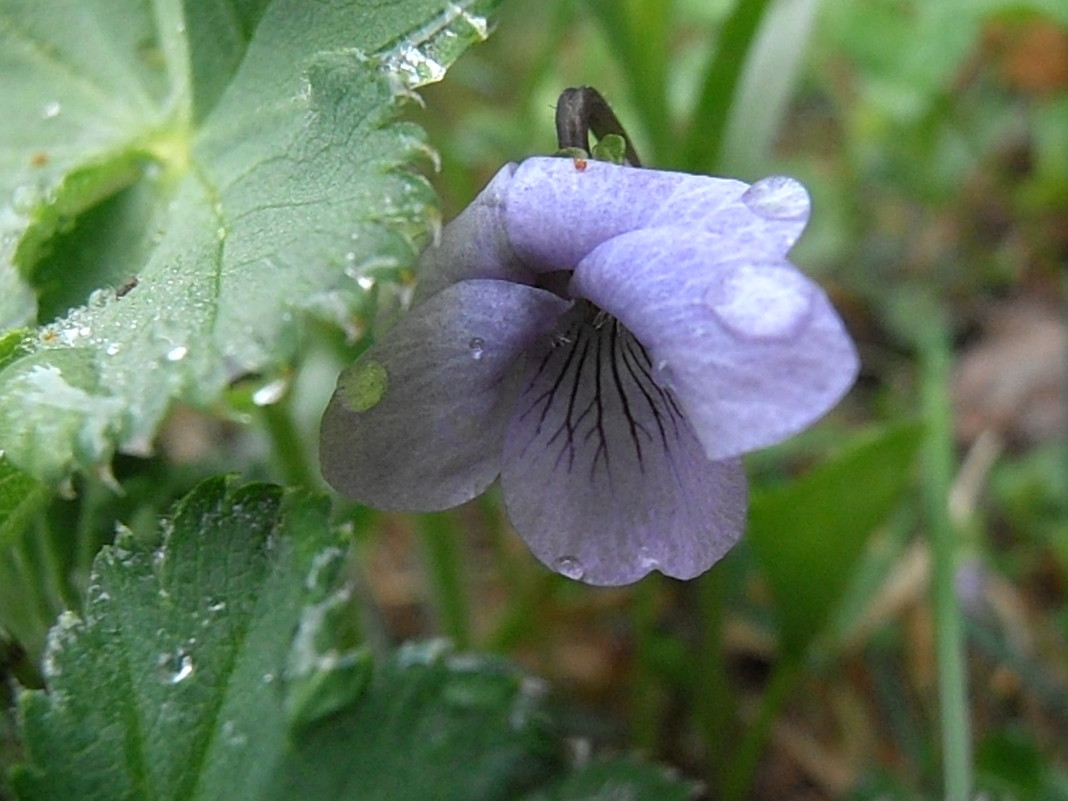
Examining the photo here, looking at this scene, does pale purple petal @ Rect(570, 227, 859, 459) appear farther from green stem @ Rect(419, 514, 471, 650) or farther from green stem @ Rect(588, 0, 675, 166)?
green stem @ Rect(419, 514, 471, 650)

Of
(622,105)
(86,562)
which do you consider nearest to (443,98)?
(622,105)

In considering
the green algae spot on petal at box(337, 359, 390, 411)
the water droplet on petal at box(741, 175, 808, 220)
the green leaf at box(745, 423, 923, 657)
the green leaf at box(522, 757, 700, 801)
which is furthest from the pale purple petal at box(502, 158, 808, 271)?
the green leaf at box(745, 423, 923, 657)

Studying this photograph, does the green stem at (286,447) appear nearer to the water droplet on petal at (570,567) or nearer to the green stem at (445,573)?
the green stem at (445,573)

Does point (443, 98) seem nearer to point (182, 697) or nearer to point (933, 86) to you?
point (933, 86)

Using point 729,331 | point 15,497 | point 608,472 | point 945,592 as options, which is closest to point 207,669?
point 15,497

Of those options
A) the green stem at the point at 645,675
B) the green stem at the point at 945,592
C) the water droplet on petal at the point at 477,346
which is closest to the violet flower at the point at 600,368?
the water droplet on petal at the point at 477,346
